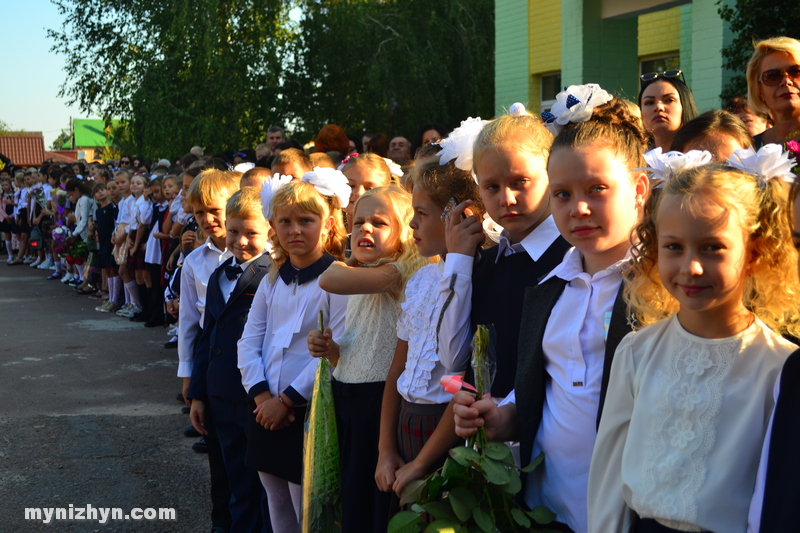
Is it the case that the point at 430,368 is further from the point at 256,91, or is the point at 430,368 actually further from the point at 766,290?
the point at 256,91

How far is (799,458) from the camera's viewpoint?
1.57 meters

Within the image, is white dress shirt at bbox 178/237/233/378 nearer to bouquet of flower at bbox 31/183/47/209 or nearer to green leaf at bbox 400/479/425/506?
green leaf at bbox 400/479/425/506

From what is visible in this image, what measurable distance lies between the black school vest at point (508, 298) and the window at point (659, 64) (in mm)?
11766

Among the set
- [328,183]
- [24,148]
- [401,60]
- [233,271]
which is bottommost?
[233,271]

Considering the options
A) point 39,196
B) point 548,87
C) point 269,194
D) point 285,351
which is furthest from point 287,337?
point 39,196

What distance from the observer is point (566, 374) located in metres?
2.19

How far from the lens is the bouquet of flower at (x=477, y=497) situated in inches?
82.8

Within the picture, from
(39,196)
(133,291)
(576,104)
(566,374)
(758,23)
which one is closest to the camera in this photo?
(566,374)

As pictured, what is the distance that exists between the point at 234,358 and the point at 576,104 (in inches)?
92.2

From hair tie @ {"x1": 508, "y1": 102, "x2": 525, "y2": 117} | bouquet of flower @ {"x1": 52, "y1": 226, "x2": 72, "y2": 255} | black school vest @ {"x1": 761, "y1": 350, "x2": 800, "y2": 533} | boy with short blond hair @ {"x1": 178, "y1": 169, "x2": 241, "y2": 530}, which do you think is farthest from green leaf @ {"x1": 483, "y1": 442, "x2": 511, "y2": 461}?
bouquet of flower @ {"x1": 52, "y1": 226, "x2": 72, "y2": 255}

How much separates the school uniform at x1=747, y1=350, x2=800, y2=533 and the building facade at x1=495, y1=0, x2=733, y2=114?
683 centimetres

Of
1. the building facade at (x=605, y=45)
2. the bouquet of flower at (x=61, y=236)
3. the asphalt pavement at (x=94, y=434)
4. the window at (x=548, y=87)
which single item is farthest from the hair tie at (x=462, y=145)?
the bouquet of flower at (x=61, y=236)

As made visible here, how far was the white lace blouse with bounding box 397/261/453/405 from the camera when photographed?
2.88 meters

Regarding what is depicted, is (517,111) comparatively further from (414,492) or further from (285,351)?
(285,351)
